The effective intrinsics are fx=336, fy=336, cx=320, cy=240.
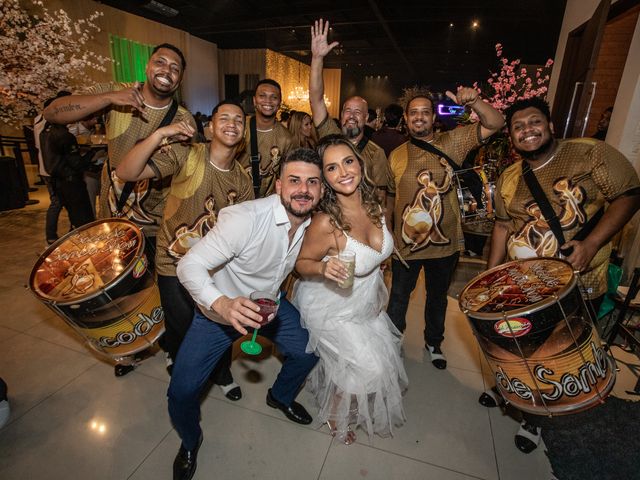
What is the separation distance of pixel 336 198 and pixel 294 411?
1.31m

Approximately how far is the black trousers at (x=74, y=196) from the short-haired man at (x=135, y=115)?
2611mm

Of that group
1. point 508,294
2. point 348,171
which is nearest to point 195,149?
point 348,171

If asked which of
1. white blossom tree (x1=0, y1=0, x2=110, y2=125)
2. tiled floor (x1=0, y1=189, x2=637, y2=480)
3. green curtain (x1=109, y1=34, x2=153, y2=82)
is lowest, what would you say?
tiled floor (x1=0, y1=189, x2=637, y2=480)

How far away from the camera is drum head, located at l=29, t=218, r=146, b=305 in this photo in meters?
1.71

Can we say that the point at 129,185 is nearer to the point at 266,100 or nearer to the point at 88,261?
the point at 88,261

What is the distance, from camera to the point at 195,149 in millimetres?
2014

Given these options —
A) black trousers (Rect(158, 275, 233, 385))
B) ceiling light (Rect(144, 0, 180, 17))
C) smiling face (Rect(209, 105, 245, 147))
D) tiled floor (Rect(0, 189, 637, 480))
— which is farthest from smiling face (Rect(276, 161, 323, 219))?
ceiling light (Rect(144, 0, 180, 17))

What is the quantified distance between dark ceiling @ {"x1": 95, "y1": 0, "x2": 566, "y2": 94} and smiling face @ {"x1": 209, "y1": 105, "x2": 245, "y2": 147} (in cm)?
758

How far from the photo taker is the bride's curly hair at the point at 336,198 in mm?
1871

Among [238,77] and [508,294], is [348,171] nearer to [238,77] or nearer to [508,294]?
[508,294]

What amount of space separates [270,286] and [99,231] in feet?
3.72

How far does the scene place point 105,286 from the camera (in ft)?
5.55

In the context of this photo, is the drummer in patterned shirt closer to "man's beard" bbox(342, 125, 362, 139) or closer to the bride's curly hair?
the bride's curly hair

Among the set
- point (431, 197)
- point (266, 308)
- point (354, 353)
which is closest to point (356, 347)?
point (354, 353)
